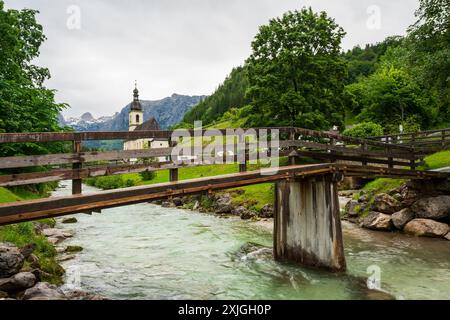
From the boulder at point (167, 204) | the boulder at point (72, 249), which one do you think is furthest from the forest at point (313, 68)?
the boulder at point (72, 249)

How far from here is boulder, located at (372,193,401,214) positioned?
21375 millimetres

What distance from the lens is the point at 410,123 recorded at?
4894 cm

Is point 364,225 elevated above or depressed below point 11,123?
below

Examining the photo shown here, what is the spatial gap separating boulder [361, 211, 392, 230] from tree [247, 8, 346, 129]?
30.4ft

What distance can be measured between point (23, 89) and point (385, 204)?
27.4 metres

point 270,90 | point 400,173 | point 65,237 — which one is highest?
point 270,90

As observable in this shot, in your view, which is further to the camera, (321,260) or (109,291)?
(321,260)

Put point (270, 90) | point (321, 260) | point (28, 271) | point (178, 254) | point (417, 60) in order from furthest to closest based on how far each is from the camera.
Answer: point (270, 90) < point (417, 60) < point (178, 254) < point (321, 260) < point (28, 271)

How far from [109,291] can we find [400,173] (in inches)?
559

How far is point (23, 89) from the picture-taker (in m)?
28.3

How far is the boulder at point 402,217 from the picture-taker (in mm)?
19922

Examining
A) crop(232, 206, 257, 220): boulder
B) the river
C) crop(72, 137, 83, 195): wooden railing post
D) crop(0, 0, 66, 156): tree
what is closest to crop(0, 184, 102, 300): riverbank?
the river
